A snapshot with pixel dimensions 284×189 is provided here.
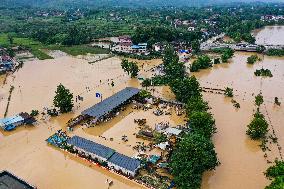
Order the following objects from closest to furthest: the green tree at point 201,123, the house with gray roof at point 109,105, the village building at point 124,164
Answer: the village building at point 124,164, the green tree at point 201,123, the house with gray roof at point 109,105

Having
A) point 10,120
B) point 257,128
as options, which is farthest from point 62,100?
point 257,128

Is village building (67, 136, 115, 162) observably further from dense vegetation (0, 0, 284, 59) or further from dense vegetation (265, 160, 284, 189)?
dense vegetation (0, 0, 284, 59)

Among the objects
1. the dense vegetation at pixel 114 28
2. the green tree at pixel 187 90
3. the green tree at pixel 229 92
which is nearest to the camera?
A: the green tree at pixel 187 90

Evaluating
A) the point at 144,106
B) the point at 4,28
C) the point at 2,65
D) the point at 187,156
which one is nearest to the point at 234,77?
the point at 144,106

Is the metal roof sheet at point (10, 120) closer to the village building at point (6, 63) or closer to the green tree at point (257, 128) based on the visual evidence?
the village building at point (6, 63)

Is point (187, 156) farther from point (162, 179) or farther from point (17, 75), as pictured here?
point (17, 75)

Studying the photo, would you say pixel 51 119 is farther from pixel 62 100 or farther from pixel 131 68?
pixel 131 68

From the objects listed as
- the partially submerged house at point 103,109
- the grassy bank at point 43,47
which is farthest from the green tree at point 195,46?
the partially submerged house at point 103,109
